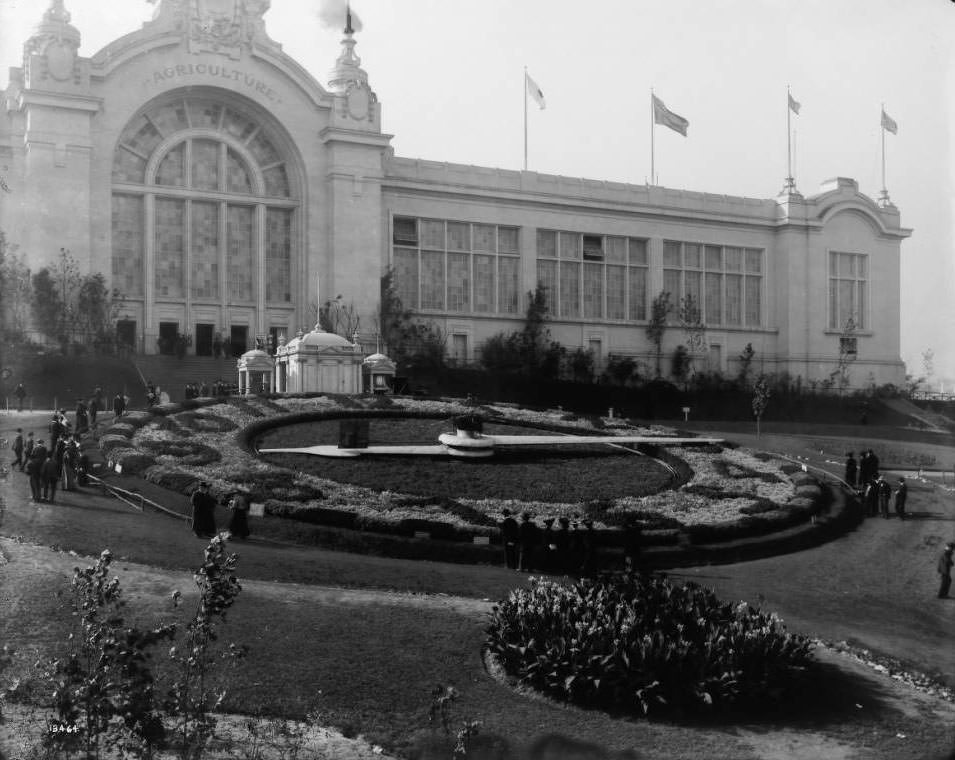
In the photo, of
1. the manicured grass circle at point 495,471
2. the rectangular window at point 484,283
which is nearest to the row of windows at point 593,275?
the rectangular window at point 484,283

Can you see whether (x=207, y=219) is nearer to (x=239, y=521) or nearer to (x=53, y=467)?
(x=53, y=467)

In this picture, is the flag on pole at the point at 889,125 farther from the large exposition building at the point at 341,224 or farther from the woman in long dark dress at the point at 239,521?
the large exposition building at the point at 341,224

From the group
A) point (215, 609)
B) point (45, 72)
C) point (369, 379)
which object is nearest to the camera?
point (215, 609)

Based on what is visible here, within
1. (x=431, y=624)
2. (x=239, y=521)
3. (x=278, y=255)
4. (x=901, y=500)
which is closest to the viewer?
(x=431, y=624)

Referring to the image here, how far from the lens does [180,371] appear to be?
145 ft

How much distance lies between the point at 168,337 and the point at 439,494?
117ft

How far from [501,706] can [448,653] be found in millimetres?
1328

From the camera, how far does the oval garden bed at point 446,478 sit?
55.7 ft

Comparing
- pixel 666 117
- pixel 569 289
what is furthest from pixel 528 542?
pixel 569 289

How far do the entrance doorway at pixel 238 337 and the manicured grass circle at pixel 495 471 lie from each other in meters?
31.0

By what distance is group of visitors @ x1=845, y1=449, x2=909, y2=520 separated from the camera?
19.6m

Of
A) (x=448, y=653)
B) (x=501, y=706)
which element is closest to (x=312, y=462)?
(x=448, y=653)

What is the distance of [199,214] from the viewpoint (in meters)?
53.8

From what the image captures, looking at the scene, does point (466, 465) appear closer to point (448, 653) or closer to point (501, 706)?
point (448, 653)
